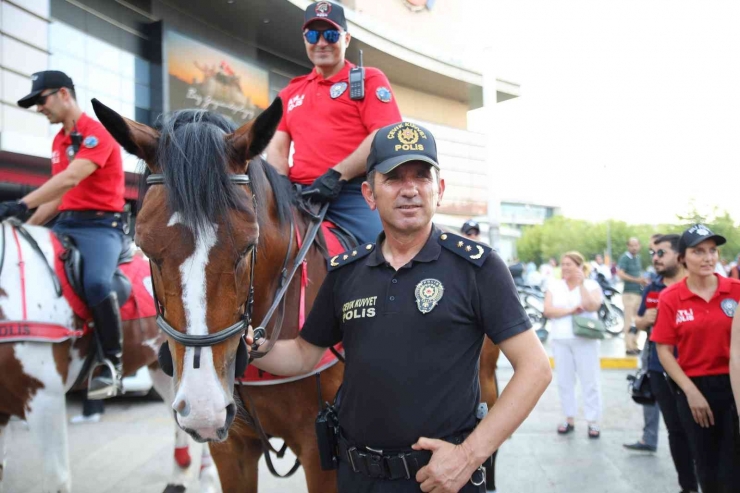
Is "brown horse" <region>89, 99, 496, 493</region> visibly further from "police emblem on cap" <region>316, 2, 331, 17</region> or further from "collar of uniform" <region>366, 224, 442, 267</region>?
"police emblem on cap" <region>316, 2, 331, 17</region>

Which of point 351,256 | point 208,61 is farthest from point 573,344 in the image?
point 208,61

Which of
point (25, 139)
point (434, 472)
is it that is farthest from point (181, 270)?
point (25, 139)

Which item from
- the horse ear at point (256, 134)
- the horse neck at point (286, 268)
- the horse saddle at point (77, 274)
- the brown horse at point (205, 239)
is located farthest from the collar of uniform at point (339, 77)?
the horse saddle at point (77, 274)

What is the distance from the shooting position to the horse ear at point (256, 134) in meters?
2.02

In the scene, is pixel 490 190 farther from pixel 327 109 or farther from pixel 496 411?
pixel 496 411

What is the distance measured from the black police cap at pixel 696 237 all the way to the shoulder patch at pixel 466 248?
2.69 meters

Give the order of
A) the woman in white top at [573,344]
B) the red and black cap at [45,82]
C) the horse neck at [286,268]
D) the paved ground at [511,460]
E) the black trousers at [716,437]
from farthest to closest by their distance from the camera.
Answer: the woman in white top at [573,344] < the paved ground at [511,460] < the red and black cap at [45,82] < the black trousers at [716,437] < the horse neck at [286,268]

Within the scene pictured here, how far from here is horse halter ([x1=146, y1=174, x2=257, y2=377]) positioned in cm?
173

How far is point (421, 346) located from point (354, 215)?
4.67ft

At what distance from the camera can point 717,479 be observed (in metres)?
3.64

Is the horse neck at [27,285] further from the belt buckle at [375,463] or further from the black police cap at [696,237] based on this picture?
the black police cap at [696,237]

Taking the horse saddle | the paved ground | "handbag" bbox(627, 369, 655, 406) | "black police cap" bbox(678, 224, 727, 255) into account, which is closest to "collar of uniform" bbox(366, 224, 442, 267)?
the horse saddle

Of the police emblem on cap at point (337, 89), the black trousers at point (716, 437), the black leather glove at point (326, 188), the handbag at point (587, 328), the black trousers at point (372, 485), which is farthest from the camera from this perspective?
the handbag at point (587, 328)

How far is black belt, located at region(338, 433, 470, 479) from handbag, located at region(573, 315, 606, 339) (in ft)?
17.2
